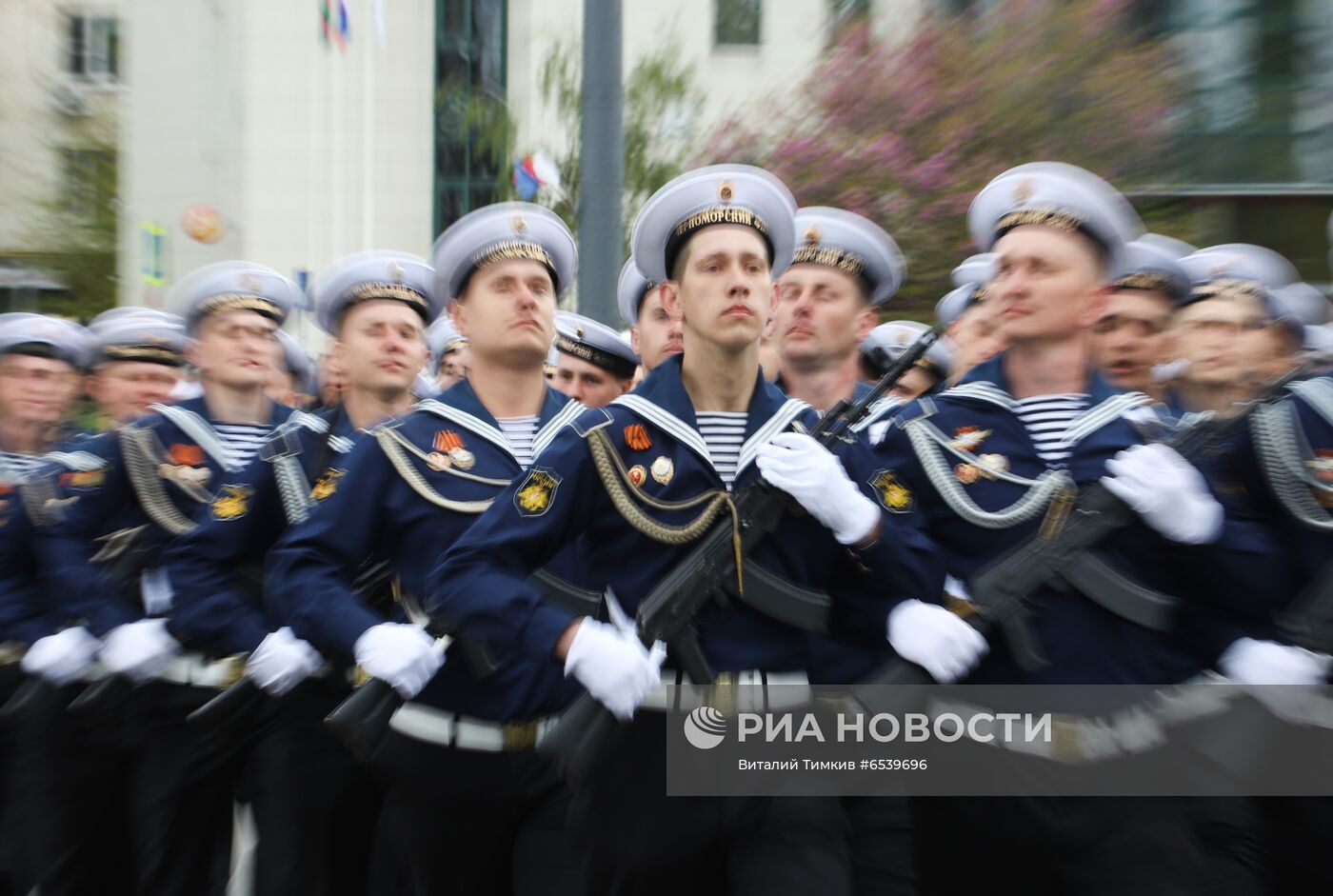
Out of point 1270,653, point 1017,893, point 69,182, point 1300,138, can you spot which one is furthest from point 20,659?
point 69,182

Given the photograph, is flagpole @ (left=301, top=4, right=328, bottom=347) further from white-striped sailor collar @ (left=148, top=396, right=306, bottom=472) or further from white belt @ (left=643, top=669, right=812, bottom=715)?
white belt @ (left=643, top=669, right=812, bottom=715)

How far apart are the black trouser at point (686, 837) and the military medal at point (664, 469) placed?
52 centimetres

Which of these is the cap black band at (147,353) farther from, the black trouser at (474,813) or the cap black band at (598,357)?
the black trouser at (474,813)

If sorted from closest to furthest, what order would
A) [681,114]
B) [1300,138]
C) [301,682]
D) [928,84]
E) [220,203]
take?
1. [301,682]
2. [928,84]
3. [1300,138]
4. [681,114]
5. [220,203]

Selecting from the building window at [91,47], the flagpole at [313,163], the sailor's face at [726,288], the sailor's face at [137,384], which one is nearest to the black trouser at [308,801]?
the sailor's face at [726,288]

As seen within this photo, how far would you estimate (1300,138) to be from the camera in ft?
40.6

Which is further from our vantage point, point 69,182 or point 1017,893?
point 69,182

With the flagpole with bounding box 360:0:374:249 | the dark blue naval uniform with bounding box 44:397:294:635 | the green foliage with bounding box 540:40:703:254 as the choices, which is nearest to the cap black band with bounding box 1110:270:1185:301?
the dark blue naval uniform with bounding box 44:397:294:635

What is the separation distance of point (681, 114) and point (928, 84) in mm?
5675

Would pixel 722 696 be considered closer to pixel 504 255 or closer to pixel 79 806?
pixel 504 255

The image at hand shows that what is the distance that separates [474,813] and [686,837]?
70 cm

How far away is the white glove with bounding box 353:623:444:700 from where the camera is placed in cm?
362

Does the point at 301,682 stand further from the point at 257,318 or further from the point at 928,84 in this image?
the point at 928,84

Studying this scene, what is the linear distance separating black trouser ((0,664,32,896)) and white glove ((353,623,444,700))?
2.11m
